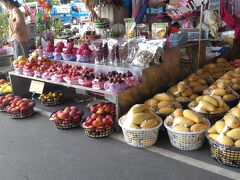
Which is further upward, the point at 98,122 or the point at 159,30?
the point at 159,30

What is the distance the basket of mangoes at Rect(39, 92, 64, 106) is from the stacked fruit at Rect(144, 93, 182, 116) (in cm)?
157

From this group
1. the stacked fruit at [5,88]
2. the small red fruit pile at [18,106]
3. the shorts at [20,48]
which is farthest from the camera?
the shorts at [20,48]

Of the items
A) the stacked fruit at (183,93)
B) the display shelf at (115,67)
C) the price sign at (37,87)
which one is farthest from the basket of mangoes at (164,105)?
the price sign at (37,87)

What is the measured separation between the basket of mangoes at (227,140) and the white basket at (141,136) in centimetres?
49

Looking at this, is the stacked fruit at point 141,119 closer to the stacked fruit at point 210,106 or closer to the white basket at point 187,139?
the white basket at point 187,139

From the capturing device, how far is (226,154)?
213cm

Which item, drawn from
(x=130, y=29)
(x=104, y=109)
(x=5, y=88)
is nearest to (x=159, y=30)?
(x=130, y=29)

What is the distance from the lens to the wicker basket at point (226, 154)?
2082 millimetres

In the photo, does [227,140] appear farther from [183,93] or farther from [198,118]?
[183,93]

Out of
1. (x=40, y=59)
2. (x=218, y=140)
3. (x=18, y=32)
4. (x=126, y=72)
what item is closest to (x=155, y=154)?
(x=218, y=140)

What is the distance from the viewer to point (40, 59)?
13.0ft

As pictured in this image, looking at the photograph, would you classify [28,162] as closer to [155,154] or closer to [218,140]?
[155,154]

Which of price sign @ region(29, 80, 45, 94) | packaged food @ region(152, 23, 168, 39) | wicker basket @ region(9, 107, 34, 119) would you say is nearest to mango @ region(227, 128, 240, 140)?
packaged food @ region(152, 23, 168, 39)

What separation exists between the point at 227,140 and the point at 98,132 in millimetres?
1251
